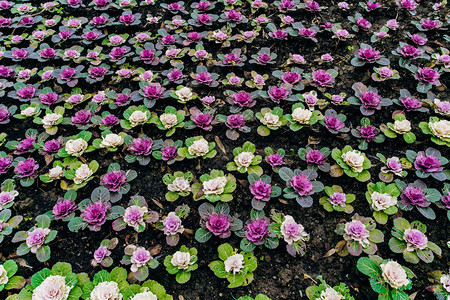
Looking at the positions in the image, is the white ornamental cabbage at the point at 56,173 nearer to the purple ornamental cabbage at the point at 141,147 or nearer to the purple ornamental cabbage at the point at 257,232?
the purple ornamental cabbage at the point at 141,147

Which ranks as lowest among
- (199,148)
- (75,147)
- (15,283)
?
(15,283)

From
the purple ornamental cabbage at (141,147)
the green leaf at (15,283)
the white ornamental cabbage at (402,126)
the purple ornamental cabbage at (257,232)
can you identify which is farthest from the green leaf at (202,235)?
the white ornamental cabbage at (402,126)

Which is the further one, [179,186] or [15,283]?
[179,186]

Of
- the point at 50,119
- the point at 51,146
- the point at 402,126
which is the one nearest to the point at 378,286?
the point at 402,126

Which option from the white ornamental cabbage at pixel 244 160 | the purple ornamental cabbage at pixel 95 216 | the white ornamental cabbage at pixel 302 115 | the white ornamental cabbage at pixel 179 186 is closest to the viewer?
the purple ornamental cabbage at pixel 95 216

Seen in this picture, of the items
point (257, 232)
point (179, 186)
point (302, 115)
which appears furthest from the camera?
point (302, 115)

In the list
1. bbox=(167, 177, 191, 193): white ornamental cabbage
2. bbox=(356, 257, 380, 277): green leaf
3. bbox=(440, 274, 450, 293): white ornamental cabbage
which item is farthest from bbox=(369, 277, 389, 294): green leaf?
bbox=(167, 177, 191, 193): white ornamental cabbage

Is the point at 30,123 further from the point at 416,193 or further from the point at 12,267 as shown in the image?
the point at 416,193

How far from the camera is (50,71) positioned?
3.86 metres

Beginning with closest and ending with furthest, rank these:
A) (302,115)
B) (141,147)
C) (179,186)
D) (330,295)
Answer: (330,295)
(179,186)
(141,147)
(302,115)

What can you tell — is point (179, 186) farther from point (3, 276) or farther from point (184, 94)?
point (3, 276)

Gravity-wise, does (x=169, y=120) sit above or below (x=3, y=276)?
above

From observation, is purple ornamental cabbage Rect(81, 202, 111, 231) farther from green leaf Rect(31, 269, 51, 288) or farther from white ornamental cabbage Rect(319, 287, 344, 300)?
white ornamental cabbage Rect(319, 287, 344, 300)

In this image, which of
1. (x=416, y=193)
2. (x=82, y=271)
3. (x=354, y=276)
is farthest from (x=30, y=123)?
(x=416, y=193)
